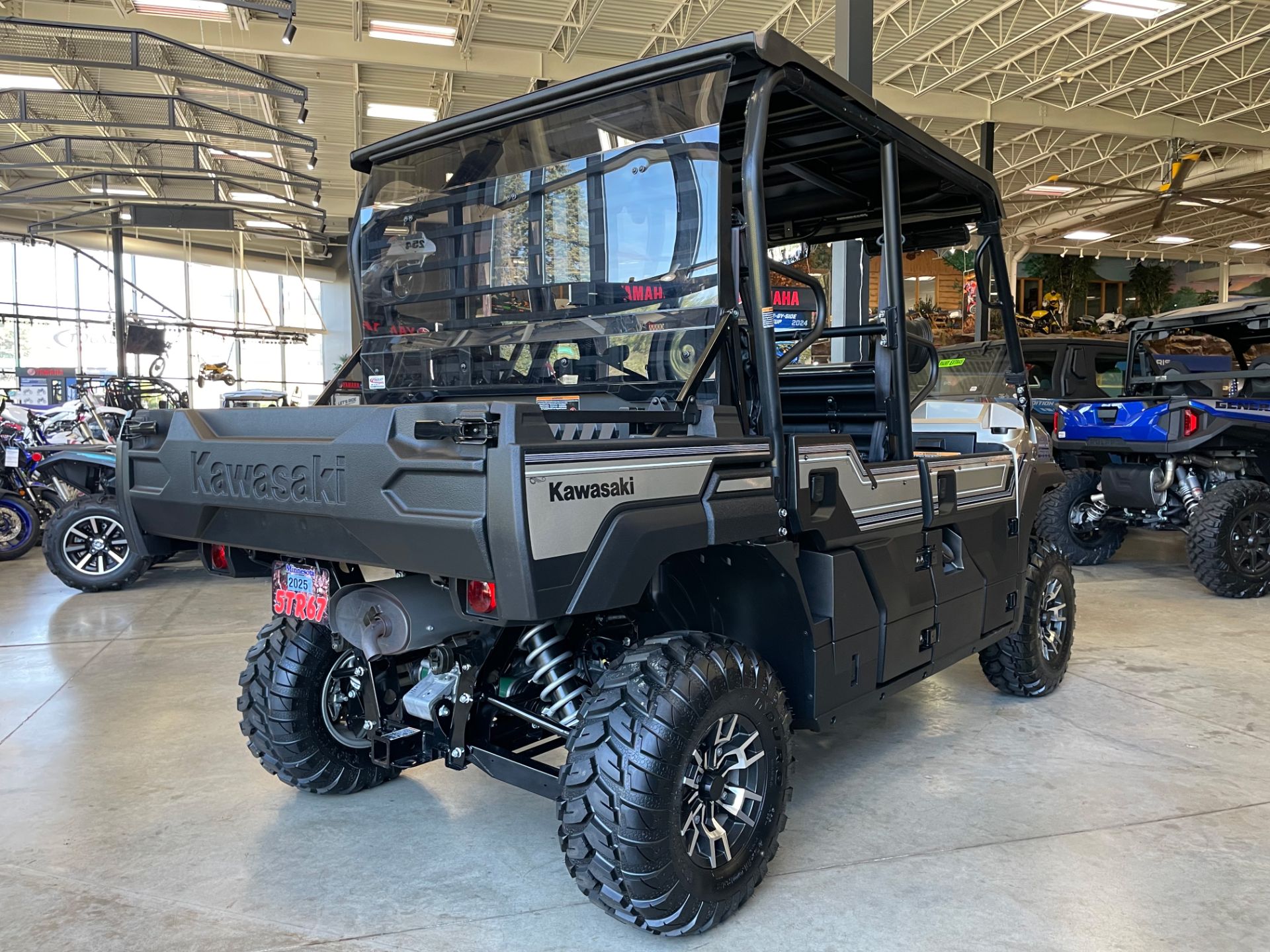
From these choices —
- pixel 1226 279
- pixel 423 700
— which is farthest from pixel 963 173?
pixel 1226 279

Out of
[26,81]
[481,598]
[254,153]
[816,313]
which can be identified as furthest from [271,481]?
[254,153]

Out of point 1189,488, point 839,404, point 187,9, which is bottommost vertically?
point 1189,488

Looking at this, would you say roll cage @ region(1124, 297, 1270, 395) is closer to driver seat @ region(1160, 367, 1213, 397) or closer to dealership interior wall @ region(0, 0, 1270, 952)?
driver seat @ region(1160, 367, 1213, 397)

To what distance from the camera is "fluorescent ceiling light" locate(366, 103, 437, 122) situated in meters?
15.7

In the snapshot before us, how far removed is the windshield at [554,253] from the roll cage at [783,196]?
47 millimetres

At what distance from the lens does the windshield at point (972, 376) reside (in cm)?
405

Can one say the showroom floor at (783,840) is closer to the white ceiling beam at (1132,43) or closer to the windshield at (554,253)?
the windshield at (554,253)

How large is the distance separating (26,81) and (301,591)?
13885 millimetres

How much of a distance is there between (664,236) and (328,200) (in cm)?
2184

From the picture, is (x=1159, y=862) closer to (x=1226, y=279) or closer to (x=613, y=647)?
(x=613, y=647)

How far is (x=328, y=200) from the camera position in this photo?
22.4m

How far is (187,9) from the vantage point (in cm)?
959

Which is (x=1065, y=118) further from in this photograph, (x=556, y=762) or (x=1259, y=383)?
(x=556, y=762)

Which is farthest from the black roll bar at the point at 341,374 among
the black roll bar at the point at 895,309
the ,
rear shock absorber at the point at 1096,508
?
the ,
    rear shock absorber at the point at 1096,508
